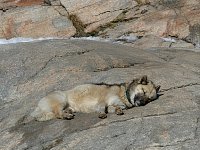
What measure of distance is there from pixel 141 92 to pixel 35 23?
58.8ft

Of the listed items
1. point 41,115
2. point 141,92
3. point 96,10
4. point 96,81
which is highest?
point 141,92

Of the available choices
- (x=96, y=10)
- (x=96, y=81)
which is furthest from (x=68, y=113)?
(x=96, y=10)

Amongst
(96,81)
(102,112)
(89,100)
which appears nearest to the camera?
(102,112)

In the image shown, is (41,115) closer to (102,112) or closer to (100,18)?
(102,112)

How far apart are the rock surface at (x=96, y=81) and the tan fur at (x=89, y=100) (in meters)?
0.29

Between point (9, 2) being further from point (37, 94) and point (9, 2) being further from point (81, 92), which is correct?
point (81, 92)

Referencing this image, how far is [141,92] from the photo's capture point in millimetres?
14336

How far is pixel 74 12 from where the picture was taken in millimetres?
31938

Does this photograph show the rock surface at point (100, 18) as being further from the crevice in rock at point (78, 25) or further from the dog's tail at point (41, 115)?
the dog's tail at point (41, 115)

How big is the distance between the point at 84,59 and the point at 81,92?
4514mm

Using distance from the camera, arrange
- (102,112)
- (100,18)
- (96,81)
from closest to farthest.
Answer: (102,112)
(96,81)
(100,18)

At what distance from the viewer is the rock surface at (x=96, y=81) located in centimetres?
1255

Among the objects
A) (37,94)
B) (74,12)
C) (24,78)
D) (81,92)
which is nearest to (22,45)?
(24,78)

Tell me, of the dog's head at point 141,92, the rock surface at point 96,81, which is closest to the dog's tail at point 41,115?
the rock surface at point 96,81
